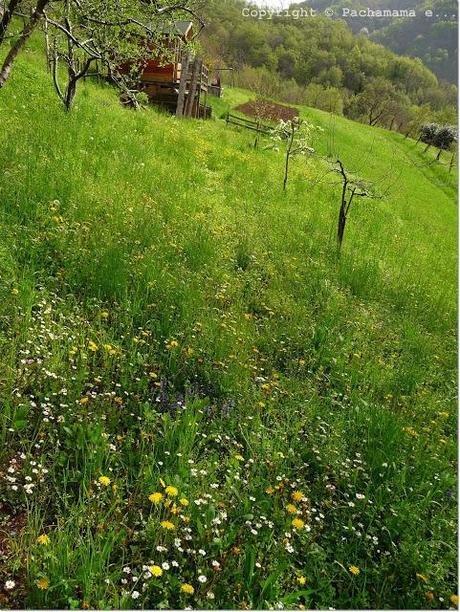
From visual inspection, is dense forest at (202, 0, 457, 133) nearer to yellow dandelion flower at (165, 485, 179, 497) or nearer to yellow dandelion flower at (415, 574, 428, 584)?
yellow dandelion flower at (165, 485, 179, 497)

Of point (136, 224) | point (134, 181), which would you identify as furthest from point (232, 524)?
point (134, 181)

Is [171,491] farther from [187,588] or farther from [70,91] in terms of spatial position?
[70,91]

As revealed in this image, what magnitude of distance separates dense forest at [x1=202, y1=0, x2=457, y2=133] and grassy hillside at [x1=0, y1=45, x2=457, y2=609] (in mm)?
49005

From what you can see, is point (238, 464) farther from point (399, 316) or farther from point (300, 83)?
point (300, 83)

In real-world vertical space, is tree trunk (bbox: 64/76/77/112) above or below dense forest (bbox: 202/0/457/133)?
below

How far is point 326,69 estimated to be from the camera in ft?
340

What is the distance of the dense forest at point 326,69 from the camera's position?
6619cm

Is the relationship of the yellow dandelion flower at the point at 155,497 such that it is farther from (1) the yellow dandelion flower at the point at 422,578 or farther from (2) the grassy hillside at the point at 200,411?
(1) the yellow dandelion flower at the point at 422,578

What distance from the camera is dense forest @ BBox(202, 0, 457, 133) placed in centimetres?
6619

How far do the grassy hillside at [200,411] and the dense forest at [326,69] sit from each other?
1929 inches

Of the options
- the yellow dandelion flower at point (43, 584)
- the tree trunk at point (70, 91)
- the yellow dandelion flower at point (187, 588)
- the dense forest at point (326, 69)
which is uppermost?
the dense forest at point (326, 69)

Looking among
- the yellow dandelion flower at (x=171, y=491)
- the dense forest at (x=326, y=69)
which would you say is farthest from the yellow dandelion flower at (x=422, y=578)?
the dense forest at (x=326, y=69)

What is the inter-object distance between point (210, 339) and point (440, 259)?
471 inches

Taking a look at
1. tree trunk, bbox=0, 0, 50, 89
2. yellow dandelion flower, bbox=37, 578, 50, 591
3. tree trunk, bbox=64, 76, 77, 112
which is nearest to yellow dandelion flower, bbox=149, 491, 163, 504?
yellow dandelion flower, bbox=37, 578, 50, 591
